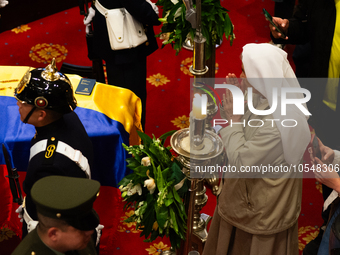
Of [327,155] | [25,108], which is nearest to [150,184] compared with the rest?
[25,108]

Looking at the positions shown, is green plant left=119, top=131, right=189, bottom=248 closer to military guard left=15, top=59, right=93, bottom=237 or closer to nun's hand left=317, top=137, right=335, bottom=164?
military guard left=15, top=59, right=93, bottom=237

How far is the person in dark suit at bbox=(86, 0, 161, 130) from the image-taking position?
9.89 feet

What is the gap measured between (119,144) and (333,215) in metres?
1.33

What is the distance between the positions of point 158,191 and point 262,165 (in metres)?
0.56

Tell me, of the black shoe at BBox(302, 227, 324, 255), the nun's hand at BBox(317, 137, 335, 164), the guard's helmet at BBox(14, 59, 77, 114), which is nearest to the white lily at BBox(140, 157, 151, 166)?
the guard's helmet at BBox(14, 59, 77, 114)

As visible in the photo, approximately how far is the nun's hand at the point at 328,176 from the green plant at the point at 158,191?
76cm

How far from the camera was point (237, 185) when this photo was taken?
224 cm

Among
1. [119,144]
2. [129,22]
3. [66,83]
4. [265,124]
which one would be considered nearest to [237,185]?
[265,124]

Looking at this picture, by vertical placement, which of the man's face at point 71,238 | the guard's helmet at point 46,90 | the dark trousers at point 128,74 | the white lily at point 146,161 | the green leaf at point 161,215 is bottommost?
the dark trousers at point 128,74

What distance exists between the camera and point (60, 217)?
1.61 metres

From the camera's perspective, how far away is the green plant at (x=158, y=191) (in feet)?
6.00

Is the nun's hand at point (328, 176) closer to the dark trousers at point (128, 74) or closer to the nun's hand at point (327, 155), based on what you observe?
the nun's hand at point (327, 155)

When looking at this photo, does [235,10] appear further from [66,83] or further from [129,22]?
[66,83]

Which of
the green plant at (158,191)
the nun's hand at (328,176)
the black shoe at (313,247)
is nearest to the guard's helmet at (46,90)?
the green plant at (158,191)
